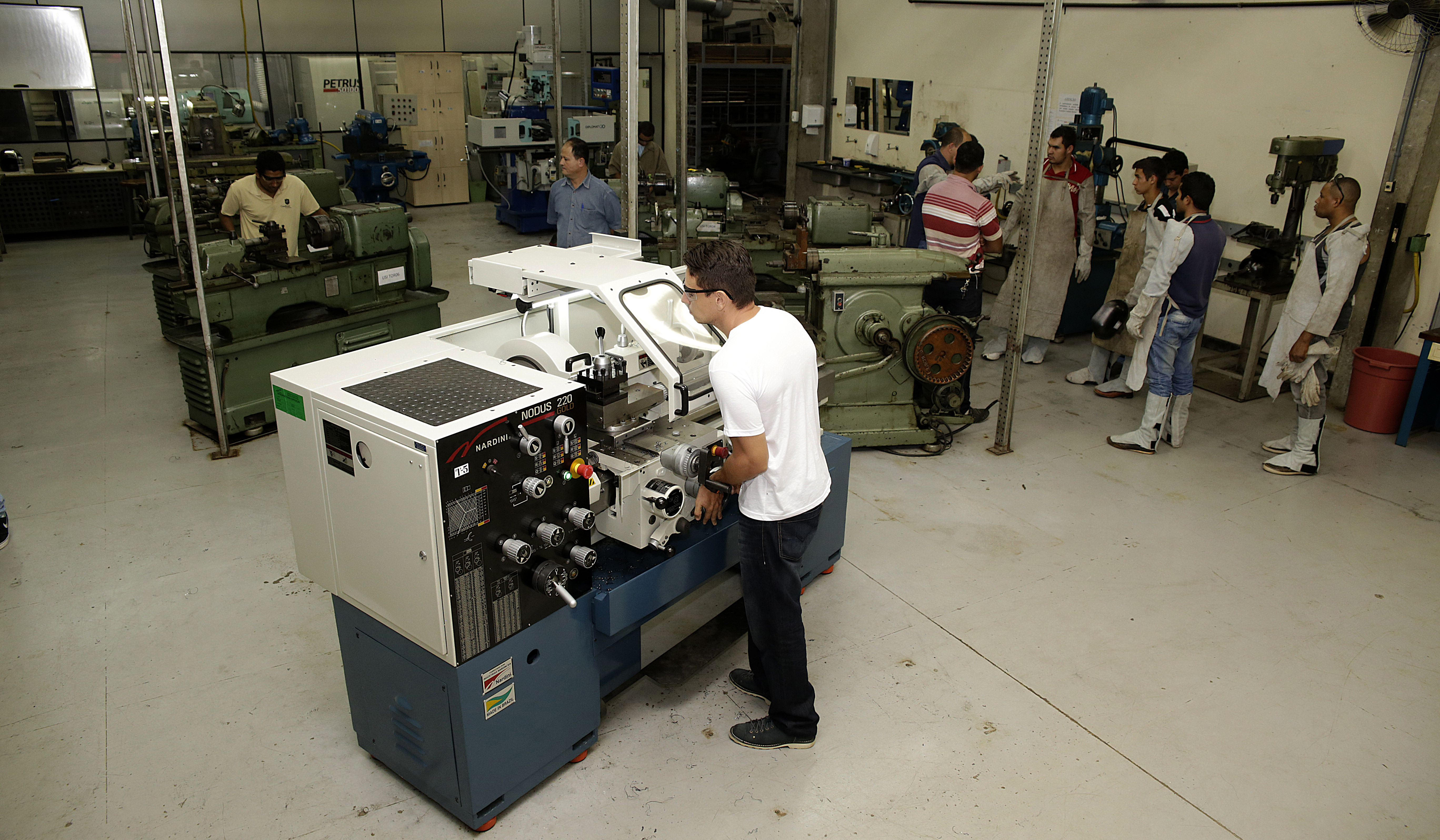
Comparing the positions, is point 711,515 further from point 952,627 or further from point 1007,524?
point 1007,524

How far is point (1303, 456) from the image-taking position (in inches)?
166

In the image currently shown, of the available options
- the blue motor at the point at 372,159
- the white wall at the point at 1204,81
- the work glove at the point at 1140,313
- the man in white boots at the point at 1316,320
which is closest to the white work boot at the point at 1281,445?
the man in white boots at the point at 1316,320

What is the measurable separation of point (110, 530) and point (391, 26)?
792cm

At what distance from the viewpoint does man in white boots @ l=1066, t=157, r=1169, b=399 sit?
183 inches

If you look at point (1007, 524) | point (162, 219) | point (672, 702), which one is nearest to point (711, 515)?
point (672, 702)

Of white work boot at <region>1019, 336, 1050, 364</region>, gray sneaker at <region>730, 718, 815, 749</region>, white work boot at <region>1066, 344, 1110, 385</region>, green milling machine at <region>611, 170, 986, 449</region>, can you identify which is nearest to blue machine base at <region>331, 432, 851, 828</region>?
gray sneaker at <region>730, 718, 815, 749</region>

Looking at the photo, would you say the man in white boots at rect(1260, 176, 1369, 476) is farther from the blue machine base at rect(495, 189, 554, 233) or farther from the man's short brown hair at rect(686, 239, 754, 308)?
the blue machine base at rect(495, 189, 554, 233)

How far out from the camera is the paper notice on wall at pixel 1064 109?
6098 millimetres

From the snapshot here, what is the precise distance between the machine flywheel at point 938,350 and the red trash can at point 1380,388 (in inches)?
83.7

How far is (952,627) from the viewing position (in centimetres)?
311

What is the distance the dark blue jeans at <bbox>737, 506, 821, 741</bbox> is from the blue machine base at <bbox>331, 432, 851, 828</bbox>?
219mm

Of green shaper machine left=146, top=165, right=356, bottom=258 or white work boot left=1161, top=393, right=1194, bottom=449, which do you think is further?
green shaper machine left=146, top=165, right=356, bottom=258

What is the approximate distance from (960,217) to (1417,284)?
242cm

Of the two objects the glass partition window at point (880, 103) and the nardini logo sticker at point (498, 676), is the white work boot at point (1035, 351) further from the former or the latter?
the nardini logo sticker at point (498, 676)
